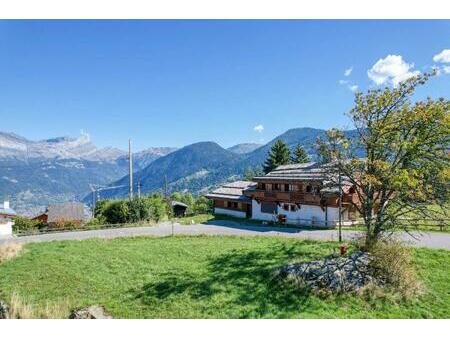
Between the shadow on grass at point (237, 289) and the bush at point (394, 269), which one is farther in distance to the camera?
the bush at point (394, 269)

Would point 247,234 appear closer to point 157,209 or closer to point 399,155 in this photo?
point 399,155

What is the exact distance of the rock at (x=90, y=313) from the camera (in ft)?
59.9

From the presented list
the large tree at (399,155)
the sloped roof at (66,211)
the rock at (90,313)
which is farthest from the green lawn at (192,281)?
the sloped roof at (66,211)

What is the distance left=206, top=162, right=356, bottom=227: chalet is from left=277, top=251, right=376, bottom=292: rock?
18.1m

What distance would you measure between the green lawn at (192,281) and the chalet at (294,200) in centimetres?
1371

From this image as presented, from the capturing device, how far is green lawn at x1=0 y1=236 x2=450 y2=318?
17969mm

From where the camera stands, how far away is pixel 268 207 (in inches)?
2117

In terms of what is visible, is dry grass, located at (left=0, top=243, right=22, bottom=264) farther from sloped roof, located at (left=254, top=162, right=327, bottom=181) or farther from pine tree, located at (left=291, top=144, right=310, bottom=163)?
pine tree, located at (left=291, top=144, right=310, bottom=163)

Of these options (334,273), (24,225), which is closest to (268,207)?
(334,273)

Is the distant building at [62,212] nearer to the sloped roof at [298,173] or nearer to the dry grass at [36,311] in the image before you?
the sloped roof at [298,173]

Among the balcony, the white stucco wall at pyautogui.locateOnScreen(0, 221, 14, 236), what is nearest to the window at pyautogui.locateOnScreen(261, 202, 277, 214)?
the balcony

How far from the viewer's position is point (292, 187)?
50.0m

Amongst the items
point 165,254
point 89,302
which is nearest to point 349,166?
point 165,254

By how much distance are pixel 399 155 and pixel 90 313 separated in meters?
20.5
